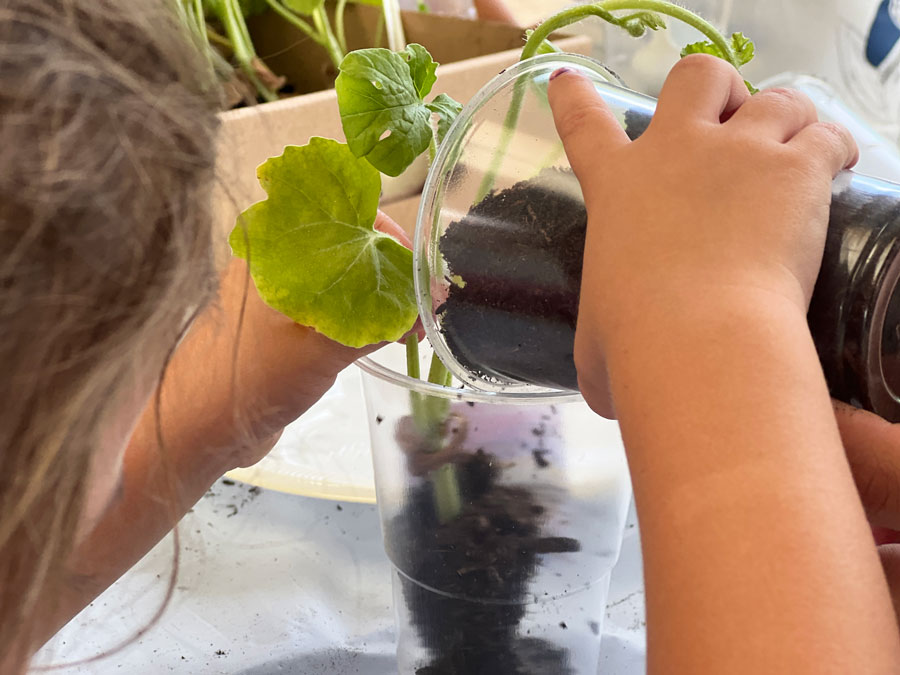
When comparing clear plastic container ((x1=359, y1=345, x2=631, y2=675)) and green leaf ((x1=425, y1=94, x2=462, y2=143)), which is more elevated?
green leaf ((x1=425, y1=94, x2=462, y2=143))

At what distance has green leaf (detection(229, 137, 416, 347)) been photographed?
341 mm

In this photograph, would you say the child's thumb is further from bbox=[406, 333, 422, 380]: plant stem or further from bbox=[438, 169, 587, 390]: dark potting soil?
bbox=[406, 333, 422, 380]: plant stem

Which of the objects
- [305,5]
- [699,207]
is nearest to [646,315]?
[699,207]

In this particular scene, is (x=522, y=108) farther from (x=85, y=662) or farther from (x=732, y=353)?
Result: (x=85, y=662)

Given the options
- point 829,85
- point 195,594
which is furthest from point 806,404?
point 829,85

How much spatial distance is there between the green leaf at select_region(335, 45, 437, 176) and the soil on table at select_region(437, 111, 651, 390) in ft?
0.18

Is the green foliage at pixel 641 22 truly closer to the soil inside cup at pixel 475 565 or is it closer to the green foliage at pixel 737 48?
the green foliage at pixel 737 48

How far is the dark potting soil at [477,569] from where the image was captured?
1.16 ft

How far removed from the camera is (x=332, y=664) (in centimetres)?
42

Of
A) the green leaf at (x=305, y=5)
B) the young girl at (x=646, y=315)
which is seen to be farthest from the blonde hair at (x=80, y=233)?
the green leaf at (x=305, y=5)

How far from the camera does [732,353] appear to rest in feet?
0.71

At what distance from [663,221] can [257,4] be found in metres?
0.73

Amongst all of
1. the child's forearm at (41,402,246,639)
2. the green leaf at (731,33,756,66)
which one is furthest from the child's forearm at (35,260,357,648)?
the green leaf at (731,33,756,66)

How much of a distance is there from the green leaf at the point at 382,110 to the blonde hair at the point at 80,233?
0.06 m
